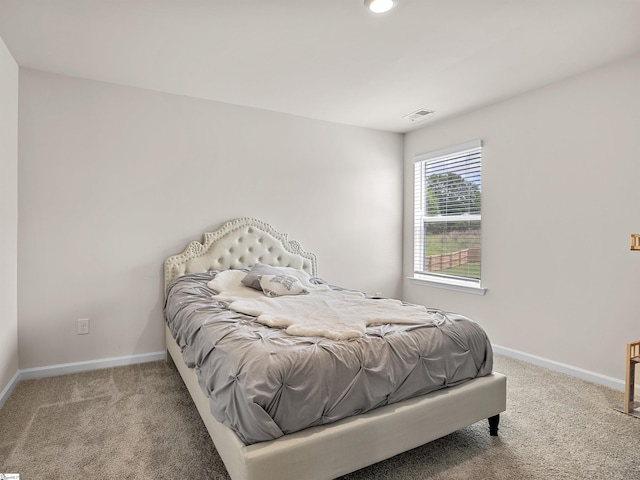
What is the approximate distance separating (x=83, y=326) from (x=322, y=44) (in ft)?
9.22

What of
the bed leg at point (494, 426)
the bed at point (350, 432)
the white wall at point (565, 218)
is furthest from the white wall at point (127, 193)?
the bed leg at point (494, 426)

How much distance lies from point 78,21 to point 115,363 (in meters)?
2.50

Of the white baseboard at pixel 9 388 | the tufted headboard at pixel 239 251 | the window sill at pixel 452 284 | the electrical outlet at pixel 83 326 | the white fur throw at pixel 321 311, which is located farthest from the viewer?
the window sill at pixel 452 284

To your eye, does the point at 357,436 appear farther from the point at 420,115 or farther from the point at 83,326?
the point at 420,115

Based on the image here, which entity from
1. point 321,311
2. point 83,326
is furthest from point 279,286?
point 83,326

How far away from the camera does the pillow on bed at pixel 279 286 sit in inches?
112

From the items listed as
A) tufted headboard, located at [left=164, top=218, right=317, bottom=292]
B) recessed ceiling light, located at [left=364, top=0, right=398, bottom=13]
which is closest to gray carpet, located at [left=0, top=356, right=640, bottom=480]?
tufted headboard, located at [left=164, top=218, right=317, bottom=292]

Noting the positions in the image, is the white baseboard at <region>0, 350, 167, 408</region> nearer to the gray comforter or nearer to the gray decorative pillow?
the gray decorative pillow

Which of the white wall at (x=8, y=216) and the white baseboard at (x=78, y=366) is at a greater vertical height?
the white wall at (x=8, y=216)

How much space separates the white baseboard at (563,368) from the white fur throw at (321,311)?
1.52 metres

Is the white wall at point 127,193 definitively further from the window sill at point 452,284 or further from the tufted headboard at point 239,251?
the window sill at point 452,284

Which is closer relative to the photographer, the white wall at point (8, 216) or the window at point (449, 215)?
the white wall at point (8, 216)

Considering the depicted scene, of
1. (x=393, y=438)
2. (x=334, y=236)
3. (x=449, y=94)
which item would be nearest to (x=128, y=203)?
(x=334, y=236)

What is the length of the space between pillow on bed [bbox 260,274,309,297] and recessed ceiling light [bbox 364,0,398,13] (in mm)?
1929
